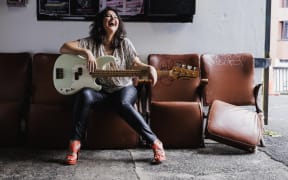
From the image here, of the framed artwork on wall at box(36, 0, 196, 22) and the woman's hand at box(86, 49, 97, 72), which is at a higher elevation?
the framed artwork on wall at box(36, 0, 196, 22)

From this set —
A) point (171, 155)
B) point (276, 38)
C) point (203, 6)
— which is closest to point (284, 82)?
point (276, 38)

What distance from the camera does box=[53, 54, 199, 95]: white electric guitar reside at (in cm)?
319

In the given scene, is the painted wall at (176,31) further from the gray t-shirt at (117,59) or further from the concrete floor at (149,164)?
the concrete floor at (149,164)

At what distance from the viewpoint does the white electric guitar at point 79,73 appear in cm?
319

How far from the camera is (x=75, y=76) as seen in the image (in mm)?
3236

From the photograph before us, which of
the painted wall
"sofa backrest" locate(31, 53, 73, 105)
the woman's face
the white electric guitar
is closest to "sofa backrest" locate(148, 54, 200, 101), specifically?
the painted wall

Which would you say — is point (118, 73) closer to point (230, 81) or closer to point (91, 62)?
point (91, 62)

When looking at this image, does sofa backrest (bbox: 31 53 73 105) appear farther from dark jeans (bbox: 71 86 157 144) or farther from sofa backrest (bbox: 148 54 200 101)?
sofa backrest (bbox: 148 54 200 101)

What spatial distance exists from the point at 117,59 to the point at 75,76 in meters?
0.37

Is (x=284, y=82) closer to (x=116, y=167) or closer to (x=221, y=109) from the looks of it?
(x=221, y=109)

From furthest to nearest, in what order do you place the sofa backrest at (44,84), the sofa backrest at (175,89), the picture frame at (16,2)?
the picture frame at (16,2), the sofa backrest at (175,89), the sofa backrest at (44,84)

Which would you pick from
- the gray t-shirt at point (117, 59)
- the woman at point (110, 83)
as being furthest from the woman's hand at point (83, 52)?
the gray t-shirt at point (117, 59)

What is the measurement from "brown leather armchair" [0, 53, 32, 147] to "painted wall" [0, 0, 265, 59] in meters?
0.26

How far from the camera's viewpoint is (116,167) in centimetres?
289
